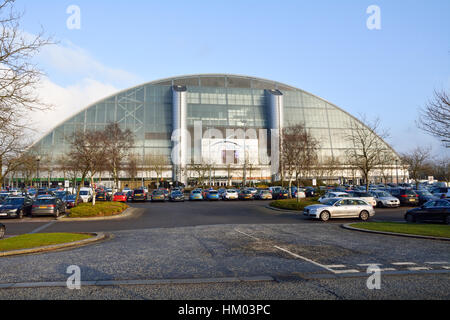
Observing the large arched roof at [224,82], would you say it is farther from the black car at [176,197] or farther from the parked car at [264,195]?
the parked car at [264,195]

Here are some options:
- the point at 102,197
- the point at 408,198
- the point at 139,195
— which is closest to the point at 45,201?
the point at 102,197

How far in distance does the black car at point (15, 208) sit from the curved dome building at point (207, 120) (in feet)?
151

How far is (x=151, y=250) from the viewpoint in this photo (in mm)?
10945

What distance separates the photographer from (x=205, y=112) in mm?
Answer: 81312

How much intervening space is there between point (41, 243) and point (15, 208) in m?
14.9

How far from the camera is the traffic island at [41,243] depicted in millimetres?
10927

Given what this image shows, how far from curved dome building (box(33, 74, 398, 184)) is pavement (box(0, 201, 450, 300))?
201 feet

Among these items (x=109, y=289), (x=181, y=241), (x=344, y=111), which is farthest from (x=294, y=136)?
(x=344, y=111)

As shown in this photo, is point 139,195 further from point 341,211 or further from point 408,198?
point 408,198

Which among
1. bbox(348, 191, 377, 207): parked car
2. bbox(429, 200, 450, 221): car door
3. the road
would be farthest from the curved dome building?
bbox(429, 200, 450, 221): car door

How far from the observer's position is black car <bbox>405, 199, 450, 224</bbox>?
63.1 feet

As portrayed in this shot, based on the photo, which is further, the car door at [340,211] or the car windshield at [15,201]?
the car windshield at [15,201]

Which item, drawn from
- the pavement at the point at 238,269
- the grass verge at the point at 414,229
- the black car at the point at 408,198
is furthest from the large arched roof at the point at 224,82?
the pavement at the point at 238,269

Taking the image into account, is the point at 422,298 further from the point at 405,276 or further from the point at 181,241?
the point at 181,241
